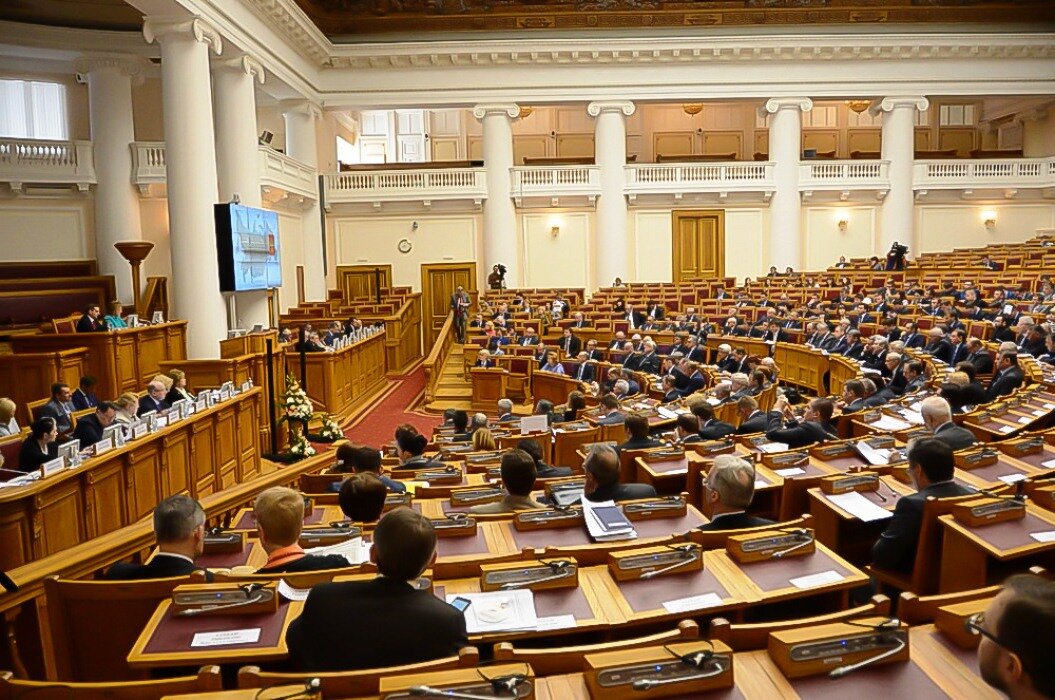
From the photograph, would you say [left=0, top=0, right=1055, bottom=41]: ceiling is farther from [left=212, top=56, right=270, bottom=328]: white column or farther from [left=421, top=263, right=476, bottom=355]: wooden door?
[left=212, top=56, right=270, bottom=328]: white column

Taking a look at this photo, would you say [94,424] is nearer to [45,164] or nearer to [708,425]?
[708,425]

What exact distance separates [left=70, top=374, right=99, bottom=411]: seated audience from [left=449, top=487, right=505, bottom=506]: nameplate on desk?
18.1 feet

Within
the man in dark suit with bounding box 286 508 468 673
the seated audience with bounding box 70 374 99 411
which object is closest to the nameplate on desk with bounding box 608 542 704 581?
the man in dark suit with bounding box 286 508 468 673

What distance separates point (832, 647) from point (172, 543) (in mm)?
2432

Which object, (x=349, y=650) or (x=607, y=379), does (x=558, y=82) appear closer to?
(x=607, y=379)

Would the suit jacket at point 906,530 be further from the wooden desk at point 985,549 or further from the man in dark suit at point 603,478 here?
the man in dark suit at point 603,478

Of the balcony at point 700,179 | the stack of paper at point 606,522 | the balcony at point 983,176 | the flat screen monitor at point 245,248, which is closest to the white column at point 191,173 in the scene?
the flat screen monitor at point 245,248

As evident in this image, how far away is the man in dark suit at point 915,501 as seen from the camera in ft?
12.2

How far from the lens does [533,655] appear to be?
88.4 inches

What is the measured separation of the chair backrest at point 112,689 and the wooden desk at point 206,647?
294 mm

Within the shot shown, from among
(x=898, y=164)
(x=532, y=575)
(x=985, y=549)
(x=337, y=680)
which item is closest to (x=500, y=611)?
(x=532, y=575)

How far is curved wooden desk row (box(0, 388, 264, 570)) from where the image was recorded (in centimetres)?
459

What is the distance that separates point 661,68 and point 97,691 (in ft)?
70.5

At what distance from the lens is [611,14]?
2094 centimetres
